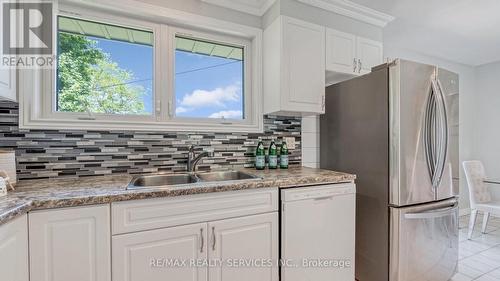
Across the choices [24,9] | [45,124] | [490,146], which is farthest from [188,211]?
[490,146]

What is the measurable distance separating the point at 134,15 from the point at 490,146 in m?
4.92

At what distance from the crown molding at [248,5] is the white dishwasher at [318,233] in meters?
1.58

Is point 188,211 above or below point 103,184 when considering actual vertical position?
below

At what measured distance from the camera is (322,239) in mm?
1587

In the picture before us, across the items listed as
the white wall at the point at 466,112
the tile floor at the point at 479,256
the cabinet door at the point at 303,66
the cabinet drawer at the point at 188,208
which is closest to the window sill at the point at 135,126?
the cabinet door at the point at 303,66

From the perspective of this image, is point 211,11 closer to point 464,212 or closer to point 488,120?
point 488,120

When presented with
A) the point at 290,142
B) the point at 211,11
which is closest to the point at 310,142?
the point at 290,142

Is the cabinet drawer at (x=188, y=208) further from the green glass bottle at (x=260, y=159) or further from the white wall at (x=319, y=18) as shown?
the white wall at (x=319, y=18)

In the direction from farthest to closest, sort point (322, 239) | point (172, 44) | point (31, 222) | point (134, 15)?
point (172, 44) → point (134, 15) → point (322, 239) → point (31, 222)

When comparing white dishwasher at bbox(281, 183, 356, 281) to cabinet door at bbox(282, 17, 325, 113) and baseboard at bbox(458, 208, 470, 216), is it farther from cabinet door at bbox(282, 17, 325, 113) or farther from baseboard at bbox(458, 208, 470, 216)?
baseboard at bbox(458, 208, 470, 216)

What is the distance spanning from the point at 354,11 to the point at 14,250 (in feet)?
9.00

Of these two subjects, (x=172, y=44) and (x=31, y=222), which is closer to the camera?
(x=31, y=222)

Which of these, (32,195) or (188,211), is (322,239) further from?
(32,195)

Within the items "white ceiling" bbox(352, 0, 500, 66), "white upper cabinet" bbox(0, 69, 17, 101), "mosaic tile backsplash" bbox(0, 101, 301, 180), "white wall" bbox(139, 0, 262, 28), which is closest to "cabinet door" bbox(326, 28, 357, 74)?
"white ceiling" bbox(352, 0, 500, 66)
